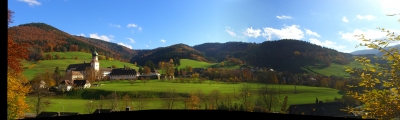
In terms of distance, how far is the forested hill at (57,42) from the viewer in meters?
4.90

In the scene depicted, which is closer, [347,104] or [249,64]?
[347,104]

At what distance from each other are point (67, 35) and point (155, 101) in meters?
2.07

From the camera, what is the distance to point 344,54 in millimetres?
5066

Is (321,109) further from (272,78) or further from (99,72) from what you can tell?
(99,72)

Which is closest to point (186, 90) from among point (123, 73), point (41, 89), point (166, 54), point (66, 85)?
point (166, 54)

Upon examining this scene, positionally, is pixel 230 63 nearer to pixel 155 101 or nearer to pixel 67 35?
pixel 155 101

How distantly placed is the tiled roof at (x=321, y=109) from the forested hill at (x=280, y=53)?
76 cm

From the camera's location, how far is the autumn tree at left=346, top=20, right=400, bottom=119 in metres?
4.33

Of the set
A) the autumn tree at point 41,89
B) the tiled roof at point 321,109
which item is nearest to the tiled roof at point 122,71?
the autumn tree at point 41,89

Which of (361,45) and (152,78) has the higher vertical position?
(361,45)

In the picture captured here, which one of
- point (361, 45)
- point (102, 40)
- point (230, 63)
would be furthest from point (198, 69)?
point (361, 45)

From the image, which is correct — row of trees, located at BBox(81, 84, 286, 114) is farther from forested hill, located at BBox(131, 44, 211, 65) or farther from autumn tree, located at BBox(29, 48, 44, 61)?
autumn tree, located at BBox(29, 48, 44, 61)

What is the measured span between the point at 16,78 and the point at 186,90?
3.04m
